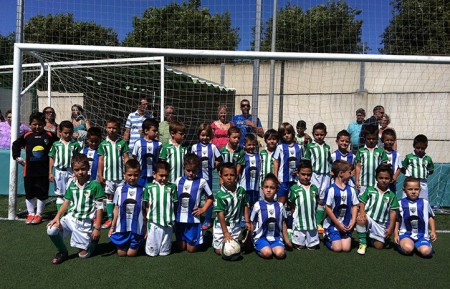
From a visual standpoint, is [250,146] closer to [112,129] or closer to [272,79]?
[112,129]

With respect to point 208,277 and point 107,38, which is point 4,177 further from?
point 208,277

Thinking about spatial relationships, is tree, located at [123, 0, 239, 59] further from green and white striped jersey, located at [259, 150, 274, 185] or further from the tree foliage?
green and white striped jersey, located at [259, 150, 274, 185]

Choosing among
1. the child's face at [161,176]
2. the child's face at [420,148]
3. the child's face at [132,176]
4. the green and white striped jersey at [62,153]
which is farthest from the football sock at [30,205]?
the child's face at [420,148]

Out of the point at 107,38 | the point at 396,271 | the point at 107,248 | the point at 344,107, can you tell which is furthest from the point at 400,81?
the point at 107,248

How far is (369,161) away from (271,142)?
1.18m

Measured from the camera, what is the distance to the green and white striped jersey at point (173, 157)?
474 centimetres

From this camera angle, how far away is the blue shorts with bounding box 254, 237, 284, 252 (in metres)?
3.96

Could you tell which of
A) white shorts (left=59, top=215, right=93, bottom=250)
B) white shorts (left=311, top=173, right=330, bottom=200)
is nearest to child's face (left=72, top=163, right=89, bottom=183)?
white shorts (left=59, top=215, right=93, bottom=250)

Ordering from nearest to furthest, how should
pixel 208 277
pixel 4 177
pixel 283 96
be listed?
pixel 208 277
pixel 4 177
pixel 283 96

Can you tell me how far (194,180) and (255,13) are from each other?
8.63ft

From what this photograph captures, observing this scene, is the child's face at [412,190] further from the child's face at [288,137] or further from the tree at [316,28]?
the tree at [316,28]

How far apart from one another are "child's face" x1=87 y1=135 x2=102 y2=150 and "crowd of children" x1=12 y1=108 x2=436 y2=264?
12 millimetres

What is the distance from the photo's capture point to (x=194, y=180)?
4195 mm

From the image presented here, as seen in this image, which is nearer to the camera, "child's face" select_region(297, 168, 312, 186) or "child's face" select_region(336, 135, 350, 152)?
"child's face" select_region(297, 168, 312, 186)
